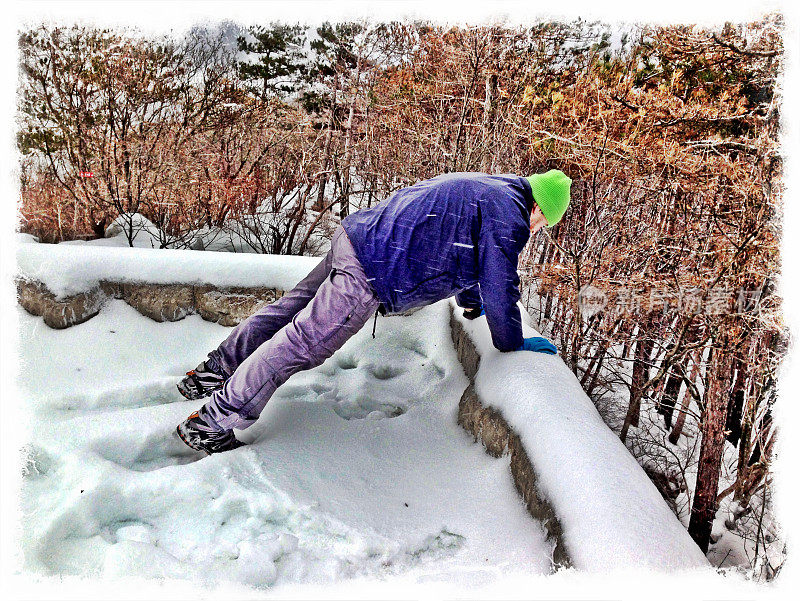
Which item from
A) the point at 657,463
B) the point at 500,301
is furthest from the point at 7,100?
the point at 657,463

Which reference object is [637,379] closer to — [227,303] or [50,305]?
[227,303]

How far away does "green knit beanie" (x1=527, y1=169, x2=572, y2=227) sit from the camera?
6.37ft

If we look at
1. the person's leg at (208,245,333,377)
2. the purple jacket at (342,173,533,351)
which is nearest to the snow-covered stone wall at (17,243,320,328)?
the person's leg at (208,245,333,377)

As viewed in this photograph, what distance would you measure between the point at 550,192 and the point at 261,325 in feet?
4.14

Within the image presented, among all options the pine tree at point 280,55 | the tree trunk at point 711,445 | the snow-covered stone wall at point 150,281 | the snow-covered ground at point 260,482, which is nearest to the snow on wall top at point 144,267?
the snow-covered stone wall at point 150,281

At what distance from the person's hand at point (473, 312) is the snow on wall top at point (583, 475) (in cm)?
48

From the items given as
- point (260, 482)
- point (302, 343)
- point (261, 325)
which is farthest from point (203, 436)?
point (261, 325)

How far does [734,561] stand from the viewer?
12.3ft

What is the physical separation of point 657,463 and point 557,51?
7202 millimetres

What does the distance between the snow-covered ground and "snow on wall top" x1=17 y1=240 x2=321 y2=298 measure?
0.65 feet

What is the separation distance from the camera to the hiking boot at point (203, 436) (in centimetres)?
172

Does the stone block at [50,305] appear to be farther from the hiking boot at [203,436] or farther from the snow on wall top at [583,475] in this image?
the snow on wall top at [583,475]

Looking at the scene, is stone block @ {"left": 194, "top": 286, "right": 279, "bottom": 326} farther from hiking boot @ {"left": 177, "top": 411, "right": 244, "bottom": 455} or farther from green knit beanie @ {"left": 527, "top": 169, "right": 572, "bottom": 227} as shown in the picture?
green knit beanie @ {"left": 527, "top": 169, "right": 572, "bottom": 227}

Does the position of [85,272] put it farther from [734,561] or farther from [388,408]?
[734,561]
